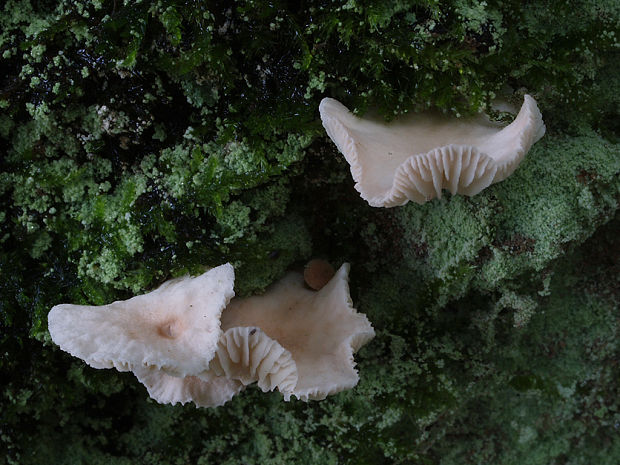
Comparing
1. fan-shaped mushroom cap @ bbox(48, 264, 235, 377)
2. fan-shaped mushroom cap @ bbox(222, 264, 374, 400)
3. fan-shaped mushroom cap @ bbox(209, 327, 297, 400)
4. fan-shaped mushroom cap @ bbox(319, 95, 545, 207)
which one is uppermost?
fan-shaped mushroom cap @ bbox(319, 95, 545, 207)

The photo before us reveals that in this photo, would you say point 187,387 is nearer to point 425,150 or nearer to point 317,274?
point 317,274

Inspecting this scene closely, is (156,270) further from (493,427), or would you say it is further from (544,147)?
(493,427)

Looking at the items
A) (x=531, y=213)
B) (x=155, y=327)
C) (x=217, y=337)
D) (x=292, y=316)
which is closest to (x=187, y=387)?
(x=155, y=327)

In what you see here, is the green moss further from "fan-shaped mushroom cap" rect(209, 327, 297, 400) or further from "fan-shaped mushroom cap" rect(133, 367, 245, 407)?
"fan-shaped mushroom cap" rect(133, 367, 245, 407)

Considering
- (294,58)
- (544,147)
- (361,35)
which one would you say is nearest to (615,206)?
(544,147)

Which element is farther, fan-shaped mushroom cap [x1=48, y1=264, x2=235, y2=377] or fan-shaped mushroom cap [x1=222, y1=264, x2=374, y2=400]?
fan-shaped mushroom cap [x1=222, y1=264, x2=374, y2=400]

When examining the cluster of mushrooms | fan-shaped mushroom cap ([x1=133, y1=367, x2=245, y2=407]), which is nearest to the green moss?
the cluster of mushrooms
